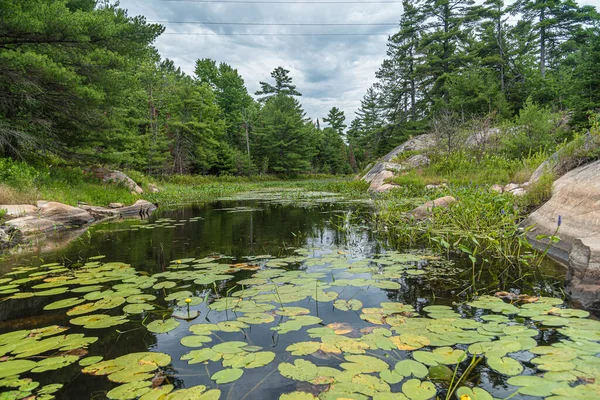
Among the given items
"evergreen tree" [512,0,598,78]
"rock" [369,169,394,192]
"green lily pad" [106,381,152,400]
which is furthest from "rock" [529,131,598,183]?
"evergreen tree" [512,0,598,78]

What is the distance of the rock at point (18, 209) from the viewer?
6.08m

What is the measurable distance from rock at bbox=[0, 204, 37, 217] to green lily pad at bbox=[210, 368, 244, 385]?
6854mm

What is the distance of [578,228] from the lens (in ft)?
11.5

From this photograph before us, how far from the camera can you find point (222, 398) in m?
1.43

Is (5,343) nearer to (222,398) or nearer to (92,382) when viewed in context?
(92,382)

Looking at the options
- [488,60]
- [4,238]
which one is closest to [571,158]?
[4,238]

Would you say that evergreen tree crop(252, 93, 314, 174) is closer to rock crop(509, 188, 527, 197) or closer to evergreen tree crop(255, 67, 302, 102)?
evergreen tree crop(255, 67, 302, 102)

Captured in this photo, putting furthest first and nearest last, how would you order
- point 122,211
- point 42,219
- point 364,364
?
point 122,211, point 42,219, point 364,364

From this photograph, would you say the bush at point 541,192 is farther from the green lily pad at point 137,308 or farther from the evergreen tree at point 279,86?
the evergreen tree at point 279,86

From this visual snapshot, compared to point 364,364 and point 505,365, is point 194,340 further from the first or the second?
point 505,365

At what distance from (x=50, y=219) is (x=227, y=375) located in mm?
7180

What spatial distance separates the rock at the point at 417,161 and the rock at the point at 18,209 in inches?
549

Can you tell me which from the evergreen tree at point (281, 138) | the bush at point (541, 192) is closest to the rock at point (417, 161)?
the bush at point (541, 192)

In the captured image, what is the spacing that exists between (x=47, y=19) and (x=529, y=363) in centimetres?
1031
